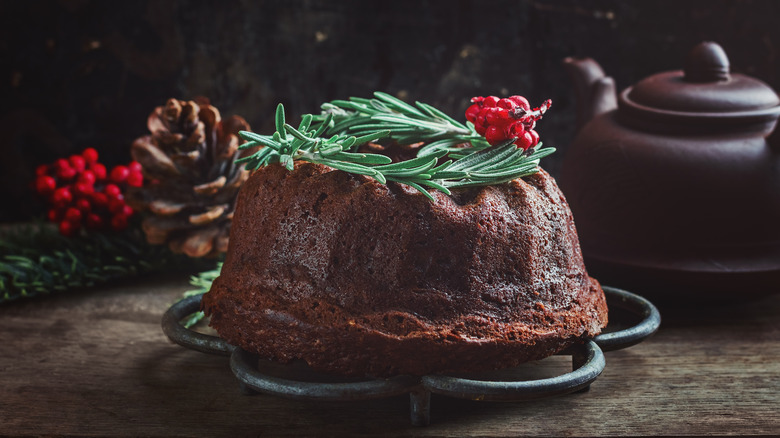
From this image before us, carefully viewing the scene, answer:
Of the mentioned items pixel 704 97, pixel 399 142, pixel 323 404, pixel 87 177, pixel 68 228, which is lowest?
pixel 323 404

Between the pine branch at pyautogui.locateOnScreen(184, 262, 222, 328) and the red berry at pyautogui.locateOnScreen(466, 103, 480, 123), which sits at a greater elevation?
the red berry at pyautogui.locateOnScreen(466, 103, 480, 123)

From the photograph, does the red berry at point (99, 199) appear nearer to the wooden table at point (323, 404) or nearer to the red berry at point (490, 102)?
the wooden table at point (323, 404)

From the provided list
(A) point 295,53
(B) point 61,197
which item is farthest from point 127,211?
(A) point 295,53

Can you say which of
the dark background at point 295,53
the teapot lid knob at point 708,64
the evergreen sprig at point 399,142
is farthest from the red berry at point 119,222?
the teapot lid knob at point 708,64

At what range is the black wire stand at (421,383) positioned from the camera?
839 millimetres

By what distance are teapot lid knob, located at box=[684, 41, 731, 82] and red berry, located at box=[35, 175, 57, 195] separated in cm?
131

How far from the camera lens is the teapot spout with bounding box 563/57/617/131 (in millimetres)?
1561

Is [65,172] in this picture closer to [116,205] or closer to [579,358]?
[116,205]

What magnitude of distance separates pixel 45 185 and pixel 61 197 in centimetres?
5

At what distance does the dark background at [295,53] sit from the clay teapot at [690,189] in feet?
1.90

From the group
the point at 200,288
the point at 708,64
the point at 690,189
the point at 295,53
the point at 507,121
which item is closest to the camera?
the point at 507,121

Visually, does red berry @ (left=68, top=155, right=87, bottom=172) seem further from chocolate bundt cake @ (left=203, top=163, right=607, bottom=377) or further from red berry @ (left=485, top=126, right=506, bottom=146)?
red berry @ (left=485, top=126, right=506, bottom=146)

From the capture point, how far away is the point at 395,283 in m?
0.91

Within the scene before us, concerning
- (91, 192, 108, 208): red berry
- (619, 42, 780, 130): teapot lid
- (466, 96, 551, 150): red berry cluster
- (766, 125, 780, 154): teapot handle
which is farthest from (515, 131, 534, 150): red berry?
(91, 192, 108, 208): red berry
